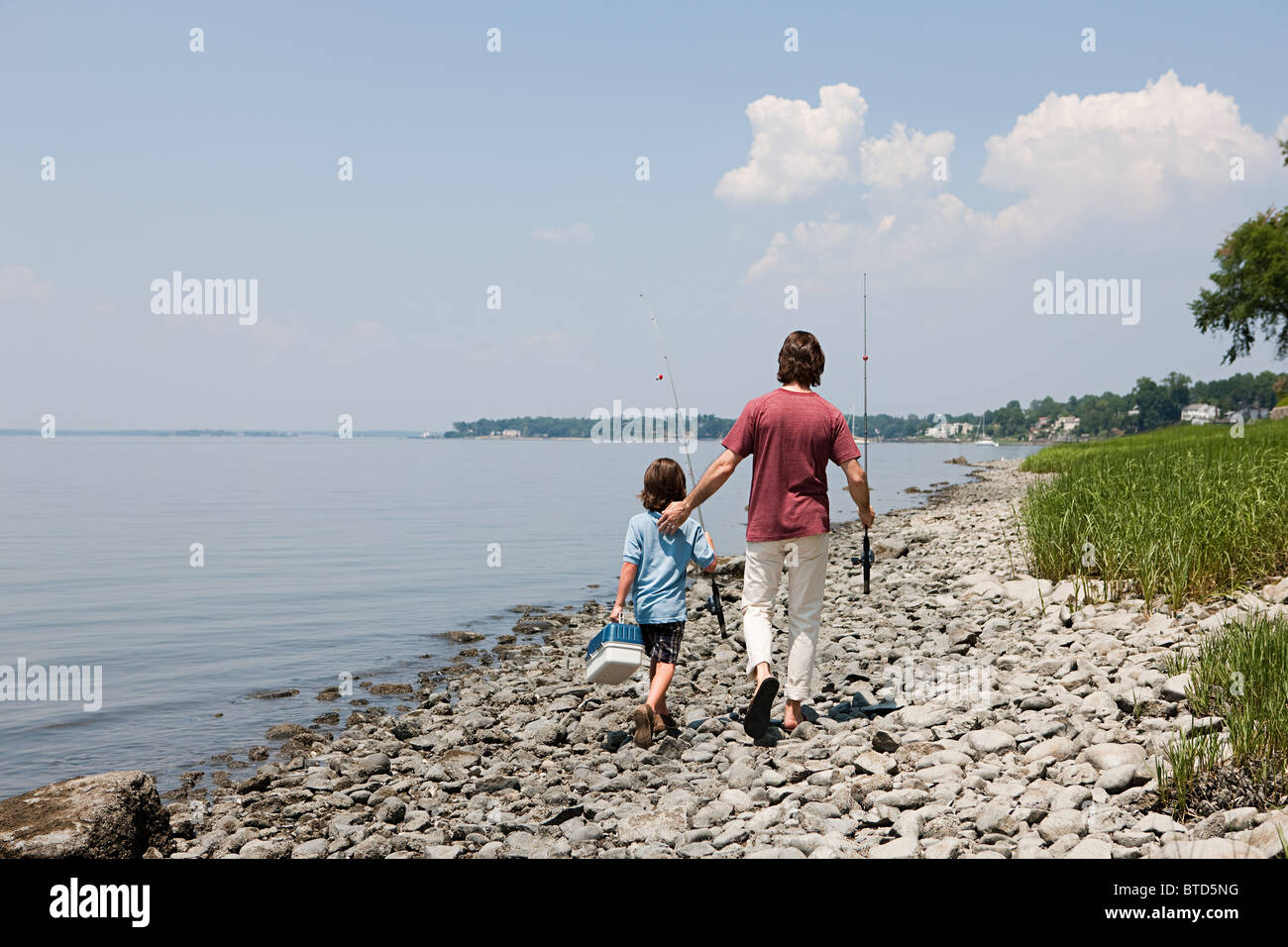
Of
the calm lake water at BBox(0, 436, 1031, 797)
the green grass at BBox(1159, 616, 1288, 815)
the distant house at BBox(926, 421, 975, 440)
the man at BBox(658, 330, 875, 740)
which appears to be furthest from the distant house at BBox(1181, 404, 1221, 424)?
the man at BBox(658, 330, 875, 740)

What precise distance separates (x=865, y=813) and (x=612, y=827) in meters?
1.48

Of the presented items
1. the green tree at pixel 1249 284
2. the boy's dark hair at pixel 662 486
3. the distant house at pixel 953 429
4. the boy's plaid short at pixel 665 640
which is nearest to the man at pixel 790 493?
the boy's dark hair at pixel 662 486

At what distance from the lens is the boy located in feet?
22.0

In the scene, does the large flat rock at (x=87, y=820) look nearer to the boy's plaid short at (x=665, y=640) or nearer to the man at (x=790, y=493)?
the boy's plaid short at (x=665, y=640)

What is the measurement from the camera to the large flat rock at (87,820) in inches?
200

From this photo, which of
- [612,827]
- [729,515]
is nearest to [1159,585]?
[612,827]

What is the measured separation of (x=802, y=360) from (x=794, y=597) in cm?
172

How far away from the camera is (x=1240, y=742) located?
180 inches

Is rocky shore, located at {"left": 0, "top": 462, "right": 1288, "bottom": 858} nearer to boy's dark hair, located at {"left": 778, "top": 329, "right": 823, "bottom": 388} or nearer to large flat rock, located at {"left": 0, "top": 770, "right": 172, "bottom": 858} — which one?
large flat rock, located at {"left": 0, "top": 770, "right": 172, "bottom": 858}

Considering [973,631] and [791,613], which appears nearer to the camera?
Answer: [791,613]

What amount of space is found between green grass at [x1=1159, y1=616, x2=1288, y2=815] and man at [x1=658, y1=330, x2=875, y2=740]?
236 cm

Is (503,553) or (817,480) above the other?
(817,480)

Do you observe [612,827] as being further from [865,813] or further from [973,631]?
[973,631]
